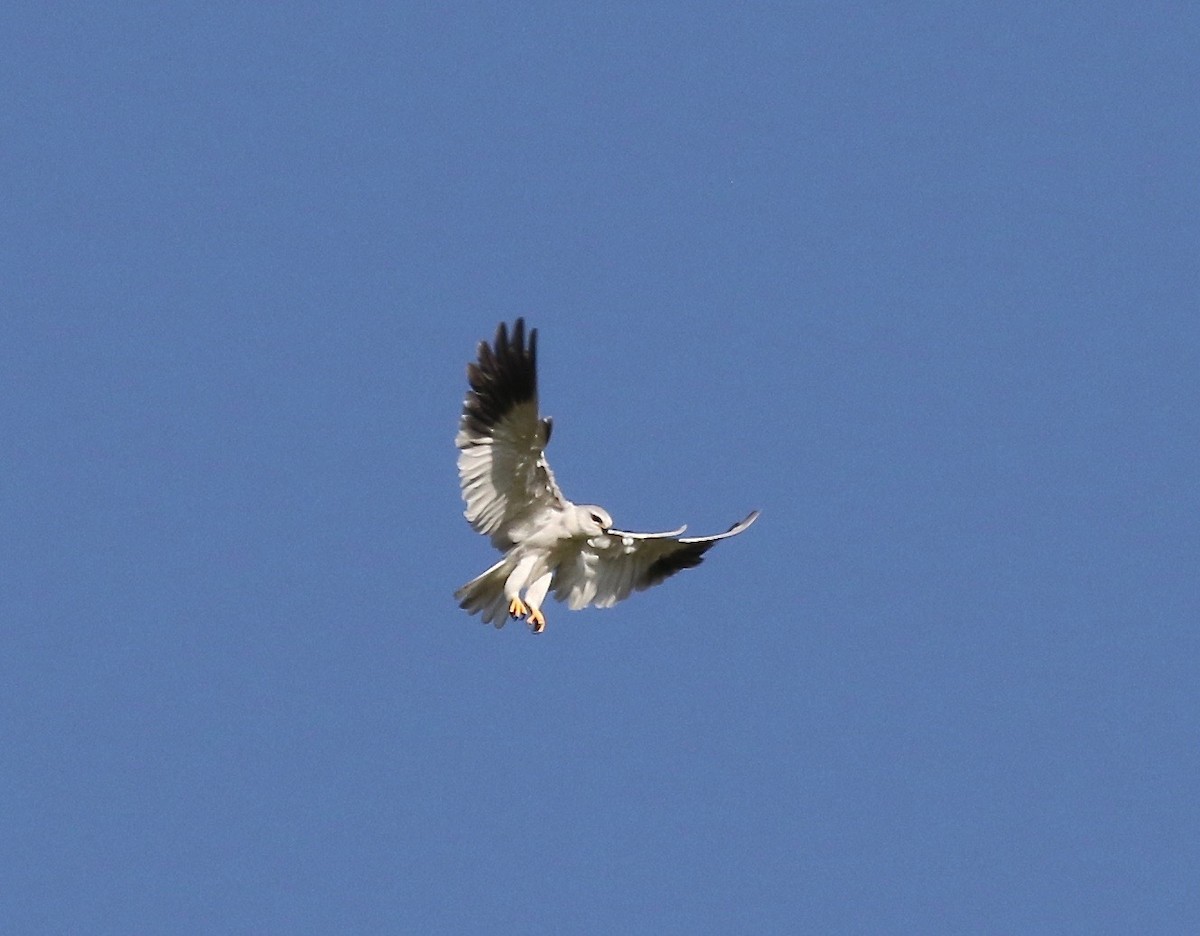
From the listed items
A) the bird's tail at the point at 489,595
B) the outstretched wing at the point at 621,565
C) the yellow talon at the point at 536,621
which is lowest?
the yellow talon at the point at 536,621

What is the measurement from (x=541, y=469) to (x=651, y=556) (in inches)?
65.6

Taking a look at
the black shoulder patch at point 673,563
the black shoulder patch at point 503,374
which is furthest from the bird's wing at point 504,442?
the black shoulder patch at point 673,563

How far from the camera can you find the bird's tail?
20312mm

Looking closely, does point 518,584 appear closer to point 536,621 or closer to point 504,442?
point 536,621

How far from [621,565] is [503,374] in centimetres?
237

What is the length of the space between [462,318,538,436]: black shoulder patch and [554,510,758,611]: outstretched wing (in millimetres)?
1639

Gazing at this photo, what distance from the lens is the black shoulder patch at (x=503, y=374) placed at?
19.5 m

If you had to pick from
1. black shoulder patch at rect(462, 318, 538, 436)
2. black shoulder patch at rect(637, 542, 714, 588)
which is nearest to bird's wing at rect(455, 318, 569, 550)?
black shoulder patch at rect(462, 318, 538, 436)

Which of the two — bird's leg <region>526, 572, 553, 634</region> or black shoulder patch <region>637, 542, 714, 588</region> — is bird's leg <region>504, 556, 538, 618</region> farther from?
black shoulder patch <region>637, 542, 714, 588</region>

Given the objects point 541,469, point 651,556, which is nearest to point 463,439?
point 541,469

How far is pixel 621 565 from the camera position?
68.9ft

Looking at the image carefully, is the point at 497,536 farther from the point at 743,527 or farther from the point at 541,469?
the point at 743,527

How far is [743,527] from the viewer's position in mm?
20453

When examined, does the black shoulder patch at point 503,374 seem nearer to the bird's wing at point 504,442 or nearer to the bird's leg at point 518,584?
the bird's wing at point 504,442
